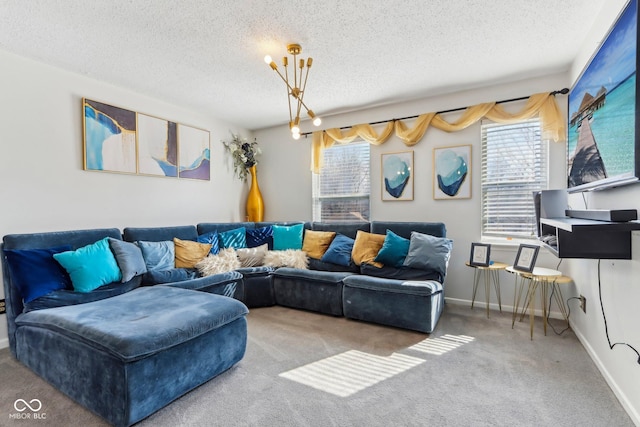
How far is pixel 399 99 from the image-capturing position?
12.6ft

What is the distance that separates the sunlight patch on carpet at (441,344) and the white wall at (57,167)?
10.7 ft

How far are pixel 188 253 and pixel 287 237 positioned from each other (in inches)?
49.0

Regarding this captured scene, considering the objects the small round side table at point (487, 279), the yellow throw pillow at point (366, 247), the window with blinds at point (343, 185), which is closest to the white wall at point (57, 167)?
the window with blinds at point (343, 185)

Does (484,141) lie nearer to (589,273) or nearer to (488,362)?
(589,273)

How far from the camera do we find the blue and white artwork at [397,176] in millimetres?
3877

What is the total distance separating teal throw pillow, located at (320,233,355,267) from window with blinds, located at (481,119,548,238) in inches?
62.2

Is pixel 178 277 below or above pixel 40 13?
below

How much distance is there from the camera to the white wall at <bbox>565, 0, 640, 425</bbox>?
5.29 ft

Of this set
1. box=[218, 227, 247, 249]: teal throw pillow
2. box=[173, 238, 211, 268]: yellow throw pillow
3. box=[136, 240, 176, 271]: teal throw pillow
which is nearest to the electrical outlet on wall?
box=[218, 227, 247, 249]: teal throw pillow

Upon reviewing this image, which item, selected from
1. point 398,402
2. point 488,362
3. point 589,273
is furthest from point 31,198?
point 589,273

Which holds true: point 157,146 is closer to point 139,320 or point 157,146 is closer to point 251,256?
point 251,256

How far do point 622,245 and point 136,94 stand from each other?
14.7 feet

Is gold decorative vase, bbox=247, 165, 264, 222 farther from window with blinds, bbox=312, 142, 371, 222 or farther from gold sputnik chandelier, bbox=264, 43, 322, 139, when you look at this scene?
gold sputnik chandelier, bbox=264, 43, 322, 139

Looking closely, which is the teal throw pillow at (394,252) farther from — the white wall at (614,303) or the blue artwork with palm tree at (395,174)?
the white wall at (614,303)
